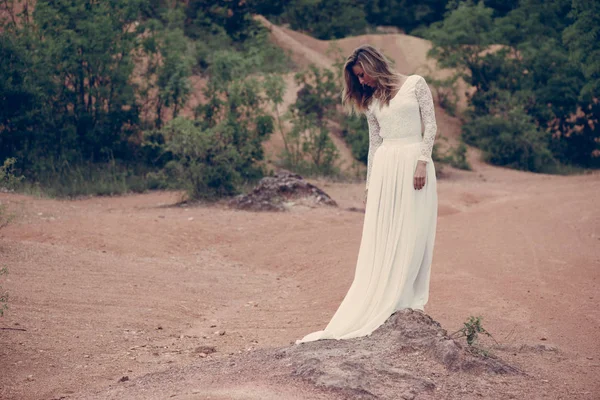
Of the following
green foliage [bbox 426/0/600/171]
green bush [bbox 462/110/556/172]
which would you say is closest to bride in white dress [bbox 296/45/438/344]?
green foliage [bbox 426/0/600/171]

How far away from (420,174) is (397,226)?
13.9 inches

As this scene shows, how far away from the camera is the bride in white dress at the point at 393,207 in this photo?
4883mm

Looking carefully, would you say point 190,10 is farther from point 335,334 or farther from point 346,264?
point 335,334

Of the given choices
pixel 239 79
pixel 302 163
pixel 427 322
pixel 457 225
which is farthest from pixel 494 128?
pixel 427 322

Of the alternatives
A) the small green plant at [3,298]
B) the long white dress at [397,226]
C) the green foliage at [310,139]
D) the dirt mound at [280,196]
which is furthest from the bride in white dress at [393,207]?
the green foliage at [310,139]

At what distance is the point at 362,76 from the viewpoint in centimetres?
509

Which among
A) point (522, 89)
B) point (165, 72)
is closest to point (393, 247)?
point (165, 72)

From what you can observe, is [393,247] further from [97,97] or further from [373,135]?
[97,97]

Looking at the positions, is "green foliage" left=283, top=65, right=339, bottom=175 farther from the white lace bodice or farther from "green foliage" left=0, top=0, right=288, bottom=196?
the white lace bodice

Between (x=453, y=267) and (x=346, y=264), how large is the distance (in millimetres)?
1155

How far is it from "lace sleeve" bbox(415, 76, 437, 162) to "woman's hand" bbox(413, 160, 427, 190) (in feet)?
0.14

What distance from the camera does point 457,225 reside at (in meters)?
10.2

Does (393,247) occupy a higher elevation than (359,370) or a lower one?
higher

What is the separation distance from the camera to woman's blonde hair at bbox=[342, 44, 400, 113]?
502cm
